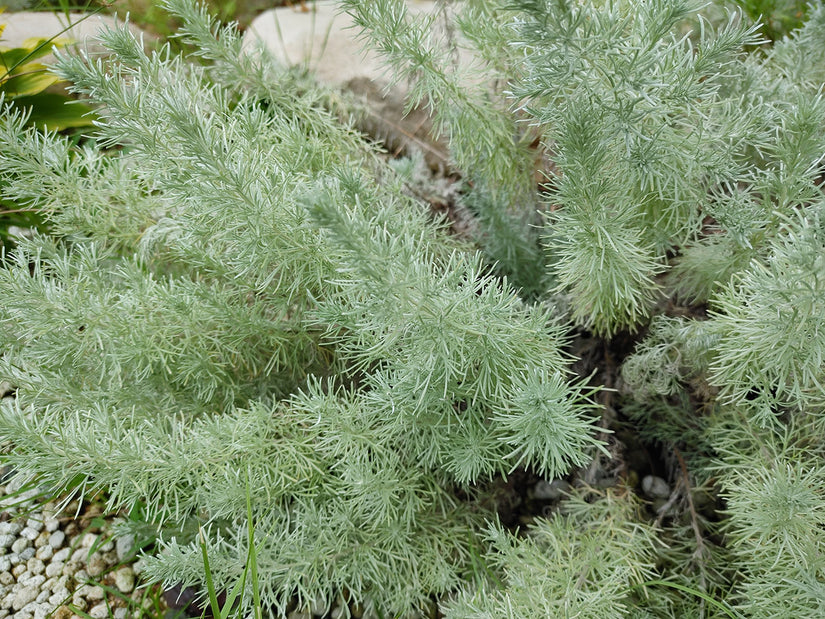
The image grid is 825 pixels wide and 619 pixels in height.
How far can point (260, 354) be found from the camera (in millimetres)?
1276

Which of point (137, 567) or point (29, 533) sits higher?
point (137, 567)

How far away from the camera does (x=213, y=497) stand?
104cm

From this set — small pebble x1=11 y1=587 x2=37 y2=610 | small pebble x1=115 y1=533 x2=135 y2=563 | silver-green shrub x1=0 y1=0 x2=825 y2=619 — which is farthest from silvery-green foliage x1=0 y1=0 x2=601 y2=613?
small pebble x1=11 y1=587 x2=37 y2=610

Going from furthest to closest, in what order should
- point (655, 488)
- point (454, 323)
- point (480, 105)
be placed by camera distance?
point (655, 488), point (480, 105), point (454, 323)

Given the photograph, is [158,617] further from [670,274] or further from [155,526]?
[670,274]

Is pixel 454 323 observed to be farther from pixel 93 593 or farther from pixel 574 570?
pixel 93 593

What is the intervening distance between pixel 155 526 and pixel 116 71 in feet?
2.60

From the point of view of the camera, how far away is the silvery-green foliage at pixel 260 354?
0.90m

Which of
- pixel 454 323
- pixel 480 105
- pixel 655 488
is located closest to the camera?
pixel 454 323

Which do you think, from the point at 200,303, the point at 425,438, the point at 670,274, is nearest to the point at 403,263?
the point at 425,438

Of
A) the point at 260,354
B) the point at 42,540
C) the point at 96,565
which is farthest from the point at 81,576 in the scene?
the point at 260,354

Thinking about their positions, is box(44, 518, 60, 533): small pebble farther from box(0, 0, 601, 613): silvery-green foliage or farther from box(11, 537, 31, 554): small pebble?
box(0, 0, 601, 613): silvery-green foliage

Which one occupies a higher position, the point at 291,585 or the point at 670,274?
the point at 670,274

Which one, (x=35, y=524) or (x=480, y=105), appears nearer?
(x=480, y=105)
